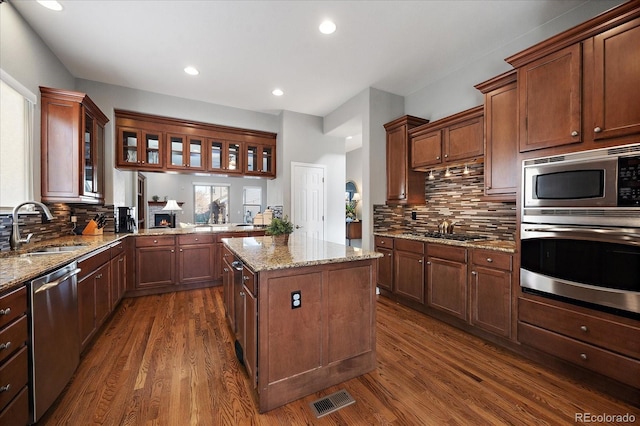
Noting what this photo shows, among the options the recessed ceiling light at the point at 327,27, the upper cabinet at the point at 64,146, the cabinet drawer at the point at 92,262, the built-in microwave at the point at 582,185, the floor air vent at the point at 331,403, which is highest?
the recessed ceiling light at the point at 327,27

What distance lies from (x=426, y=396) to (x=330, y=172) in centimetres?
415

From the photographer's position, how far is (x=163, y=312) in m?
3.28

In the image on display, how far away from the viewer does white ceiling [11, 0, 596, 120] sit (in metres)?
2.38

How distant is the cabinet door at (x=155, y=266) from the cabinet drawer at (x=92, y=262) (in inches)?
38.3

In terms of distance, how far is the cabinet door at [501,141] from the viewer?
8.23ft

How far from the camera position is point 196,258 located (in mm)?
4172

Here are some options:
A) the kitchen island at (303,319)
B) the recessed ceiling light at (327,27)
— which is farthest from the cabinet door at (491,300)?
the recessed ceiling light at (327,27)

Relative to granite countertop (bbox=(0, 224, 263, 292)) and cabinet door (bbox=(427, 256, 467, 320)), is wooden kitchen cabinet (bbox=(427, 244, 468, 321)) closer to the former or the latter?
cabinet door (bbox=(427, 256, 467, 320))

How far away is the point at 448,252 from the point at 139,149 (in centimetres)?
454

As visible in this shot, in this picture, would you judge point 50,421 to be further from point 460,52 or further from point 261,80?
point 460,52

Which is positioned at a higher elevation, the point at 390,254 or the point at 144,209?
the point at 144,209

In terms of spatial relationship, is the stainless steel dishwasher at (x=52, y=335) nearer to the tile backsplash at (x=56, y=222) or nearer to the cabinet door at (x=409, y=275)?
the tile backsplash at (x=56, y=222)

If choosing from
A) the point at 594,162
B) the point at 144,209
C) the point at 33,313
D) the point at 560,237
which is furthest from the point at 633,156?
the point at 144,209

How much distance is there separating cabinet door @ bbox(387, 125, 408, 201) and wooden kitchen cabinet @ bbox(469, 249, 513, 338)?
1.47m
